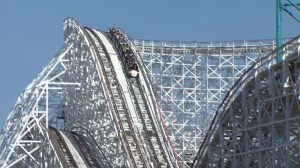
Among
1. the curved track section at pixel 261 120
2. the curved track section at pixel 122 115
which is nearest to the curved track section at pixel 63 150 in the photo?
the curved track section at pixel 122 115

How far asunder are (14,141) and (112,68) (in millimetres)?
5573

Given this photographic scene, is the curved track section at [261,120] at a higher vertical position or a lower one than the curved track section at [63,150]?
higher

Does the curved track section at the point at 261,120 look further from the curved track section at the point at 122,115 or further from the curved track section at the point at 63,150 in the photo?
the curved track section at the point at 63,150

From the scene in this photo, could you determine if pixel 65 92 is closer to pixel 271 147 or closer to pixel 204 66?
pixel 204 66

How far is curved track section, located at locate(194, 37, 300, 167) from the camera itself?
1320 inches

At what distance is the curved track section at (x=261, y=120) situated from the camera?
33.5 metres

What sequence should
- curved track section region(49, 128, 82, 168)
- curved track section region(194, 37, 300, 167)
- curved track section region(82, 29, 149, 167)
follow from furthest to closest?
curved track section region(49, 128, 82, 168), curved track section region(82, 29, 149, 167), curved track section region(194, 37, 300, 167)

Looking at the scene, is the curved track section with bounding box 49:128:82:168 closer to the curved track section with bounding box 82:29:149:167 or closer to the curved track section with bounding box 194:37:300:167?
the curved track section with bounding box 82:29:149:167

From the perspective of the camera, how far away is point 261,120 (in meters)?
35.2

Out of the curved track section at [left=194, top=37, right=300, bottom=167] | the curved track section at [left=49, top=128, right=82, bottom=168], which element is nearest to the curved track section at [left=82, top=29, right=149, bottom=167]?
the curved track section at [left=49, top=128, right=82, bottom=168]

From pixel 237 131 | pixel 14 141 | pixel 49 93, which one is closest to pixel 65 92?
pixel 49 93

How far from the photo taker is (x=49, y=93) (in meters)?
53.9

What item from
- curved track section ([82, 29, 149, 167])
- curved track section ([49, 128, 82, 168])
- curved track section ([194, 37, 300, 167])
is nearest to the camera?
curved track section ([194, 37, 300, 167])

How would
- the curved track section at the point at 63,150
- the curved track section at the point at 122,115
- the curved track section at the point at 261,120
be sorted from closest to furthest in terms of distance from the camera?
1. the curved track section at the point at 261,120
2. the curved track section at the point at 122,115
3. the curved track section at the point at 63,150
